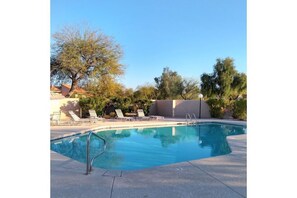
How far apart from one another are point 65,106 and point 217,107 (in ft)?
37.9

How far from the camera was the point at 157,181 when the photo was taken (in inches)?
159

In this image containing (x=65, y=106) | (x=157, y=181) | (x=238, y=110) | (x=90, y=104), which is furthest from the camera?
(x=90, y=104)

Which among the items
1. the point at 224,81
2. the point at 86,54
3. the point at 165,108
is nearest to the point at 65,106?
the point at 86,54

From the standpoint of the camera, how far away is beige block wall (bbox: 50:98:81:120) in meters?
16.2

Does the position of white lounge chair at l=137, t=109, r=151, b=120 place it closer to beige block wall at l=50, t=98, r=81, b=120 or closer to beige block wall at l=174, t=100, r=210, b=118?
beige block wall at l=174, t=100, r=210, b=118

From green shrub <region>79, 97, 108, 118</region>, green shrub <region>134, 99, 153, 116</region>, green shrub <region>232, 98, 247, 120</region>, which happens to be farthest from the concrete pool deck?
green shrub <region>134, 99, 153, 116</region>

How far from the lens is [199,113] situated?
1931 cm

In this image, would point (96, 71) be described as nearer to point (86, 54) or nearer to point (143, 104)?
point (86, 54)

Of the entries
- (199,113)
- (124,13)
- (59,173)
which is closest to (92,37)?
(124,13)

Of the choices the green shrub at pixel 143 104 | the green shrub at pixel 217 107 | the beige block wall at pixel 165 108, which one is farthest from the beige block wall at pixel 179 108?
the green shrub at pixel 143 104

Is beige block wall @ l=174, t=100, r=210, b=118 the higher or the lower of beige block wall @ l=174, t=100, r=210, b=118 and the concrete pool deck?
the higher

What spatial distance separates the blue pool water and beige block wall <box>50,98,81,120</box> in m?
5.66

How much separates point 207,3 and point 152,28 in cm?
632
